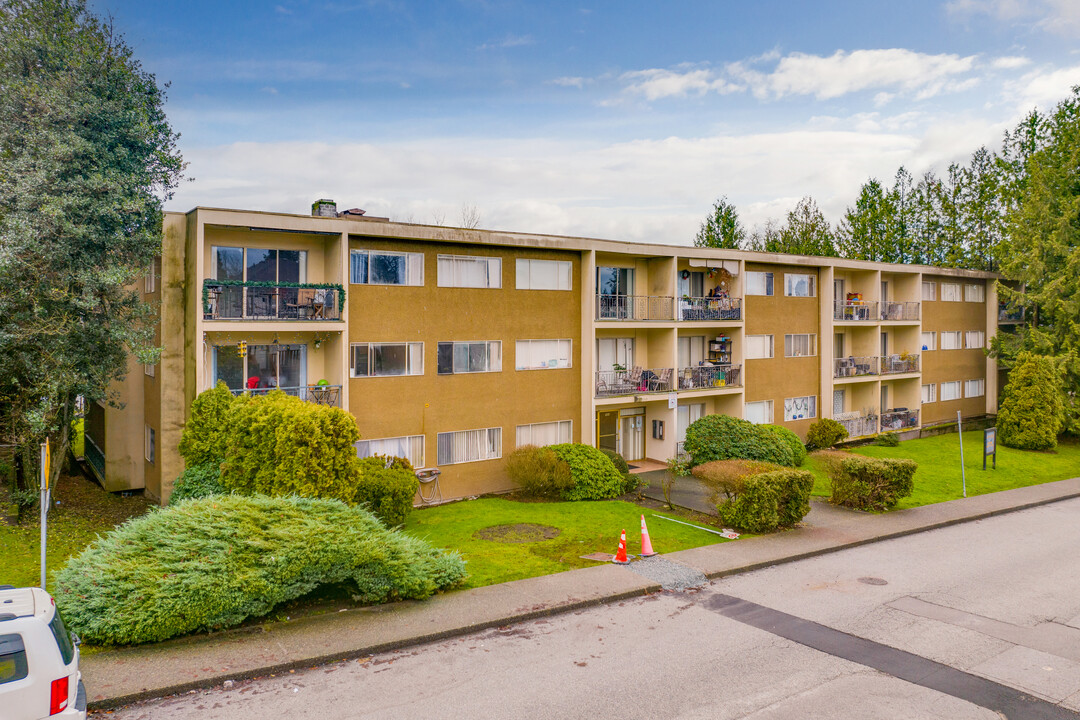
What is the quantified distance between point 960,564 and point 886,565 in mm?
1576

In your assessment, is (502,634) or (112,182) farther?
(112,182)

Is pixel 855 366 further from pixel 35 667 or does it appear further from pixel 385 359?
pixel 35 667

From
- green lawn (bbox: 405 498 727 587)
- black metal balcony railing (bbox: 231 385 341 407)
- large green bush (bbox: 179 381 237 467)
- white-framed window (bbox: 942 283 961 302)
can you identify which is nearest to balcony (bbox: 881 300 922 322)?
white-framed window (bbox: 942 283 961 302)

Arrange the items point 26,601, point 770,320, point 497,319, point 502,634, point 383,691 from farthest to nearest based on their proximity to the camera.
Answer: point 770,320
point 497,319
point 502,634
point 383,691
point 26,601

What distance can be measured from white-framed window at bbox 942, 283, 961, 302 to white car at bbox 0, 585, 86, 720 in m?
38.3

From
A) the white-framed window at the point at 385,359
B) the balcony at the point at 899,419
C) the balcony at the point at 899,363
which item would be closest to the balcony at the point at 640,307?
the white-framed window at the point at 385,359

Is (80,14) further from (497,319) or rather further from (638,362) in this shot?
(638,362)

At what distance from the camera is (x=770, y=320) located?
2814 cm

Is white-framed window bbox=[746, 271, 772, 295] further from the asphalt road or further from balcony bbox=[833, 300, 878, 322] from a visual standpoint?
the asphalt road

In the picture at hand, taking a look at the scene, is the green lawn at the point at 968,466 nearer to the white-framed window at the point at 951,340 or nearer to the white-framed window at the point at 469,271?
the white-framed window at the point at 951,340

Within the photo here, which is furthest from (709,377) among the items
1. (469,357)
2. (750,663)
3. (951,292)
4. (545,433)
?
(951,292)

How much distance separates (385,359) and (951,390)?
30.5 metres

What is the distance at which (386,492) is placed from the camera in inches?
624

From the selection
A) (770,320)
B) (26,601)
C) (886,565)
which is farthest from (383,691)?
(770,320)
